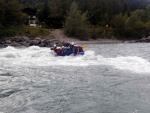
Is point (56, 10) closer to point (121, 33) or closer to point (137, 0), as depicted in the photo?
point (121, 33)

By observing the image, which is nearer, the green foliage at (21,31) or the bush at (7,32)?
the bush at (7,32)

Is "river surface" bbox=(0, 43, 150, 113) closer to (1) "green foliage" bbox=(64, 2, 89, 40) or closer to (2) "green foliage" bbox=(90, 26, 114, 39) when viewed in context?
(1) "green foliage" bbox=(64, 2, 89, 40)

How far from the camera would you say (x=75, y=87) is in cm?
1719

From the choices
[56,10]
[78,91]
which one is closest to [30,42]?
[56,10]

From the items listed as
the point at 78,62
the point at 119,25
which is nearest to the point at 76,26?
the point at 119,25

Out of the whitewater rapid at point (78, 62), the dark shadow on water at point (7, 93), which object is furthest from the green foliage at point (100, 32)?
the dark shadow on water at point (7, 93)

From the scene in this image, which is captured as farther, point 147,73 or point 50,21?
point 50,21

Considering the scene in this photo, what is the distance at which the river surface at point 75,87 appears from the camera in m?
13.5

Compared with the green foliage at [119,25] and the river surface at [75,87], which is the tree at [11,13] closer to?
the green foliage at [119,25]

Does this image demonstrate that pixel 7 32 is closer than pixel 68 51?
No

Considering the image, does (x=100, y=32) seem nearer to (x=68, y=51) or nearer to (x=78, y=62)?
(x=68, y=51)

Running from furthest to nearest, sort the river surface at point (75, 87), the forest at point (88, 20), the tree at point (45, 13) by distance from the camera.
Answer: the tree at point (45, 13)
the forest at point (88, 20)
the river surface at point (75, 87)

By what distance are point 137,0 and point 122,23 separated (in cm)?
6138

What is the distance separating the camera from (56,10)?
248 feet
